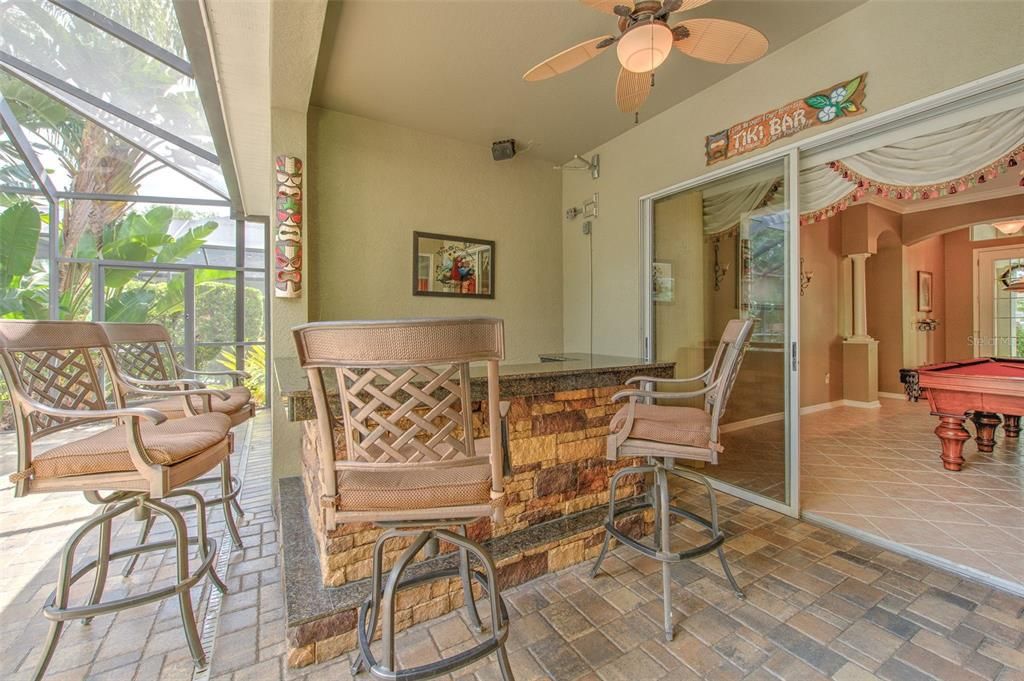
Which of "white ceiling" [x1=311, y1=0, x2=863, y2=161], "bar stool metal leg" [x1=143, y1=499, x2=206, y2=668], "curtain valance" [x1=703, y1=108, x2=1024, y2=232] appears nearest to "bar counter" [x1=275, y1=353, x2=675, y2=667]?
"bar stool metal leg" [x1=143, y1=499, x2=206, y2=668]

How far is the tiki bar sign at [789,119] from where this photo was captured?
2.45 meters

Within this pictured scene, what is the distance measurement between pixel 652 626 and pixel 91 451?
2.07m

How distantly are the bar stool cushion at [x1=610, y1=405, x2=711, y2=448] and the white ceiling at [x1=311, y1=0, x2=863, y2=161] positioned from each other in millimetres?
2306

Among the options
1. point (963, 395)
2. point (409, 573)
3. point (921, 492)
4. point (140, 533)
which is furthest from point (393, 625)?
point (963, 395)

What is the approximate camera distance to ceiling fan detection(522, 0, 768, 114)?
1.92m

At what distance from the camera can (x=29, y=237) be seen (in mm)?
4703

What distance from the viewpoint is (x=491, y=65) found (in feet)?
9.82

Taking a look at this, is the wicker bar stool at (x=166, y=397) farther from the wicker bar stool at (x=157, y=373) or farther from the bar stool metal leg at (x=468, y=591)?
the bar stool metal leg at (x=468, y=591)

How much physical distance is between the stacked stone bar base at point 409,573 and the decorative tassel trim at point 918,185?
2295mm

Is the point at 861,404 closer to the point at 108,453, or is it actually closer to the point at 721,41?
the point at 721,41

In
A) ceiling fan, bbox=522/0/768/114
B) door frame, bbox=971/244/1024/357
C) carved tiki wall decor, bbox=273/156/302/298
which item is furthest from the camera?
door frame, bbox=971/244/1024/357

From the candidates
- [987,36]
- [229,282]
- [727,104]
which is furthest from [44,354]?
[229,282]

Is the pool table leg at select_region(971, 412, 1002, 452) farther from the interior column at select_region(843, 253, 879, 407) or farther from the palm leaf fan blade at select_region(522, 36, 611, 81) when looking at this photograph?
the palm leaf fan blade at select_region(522, 36, 611, 81)

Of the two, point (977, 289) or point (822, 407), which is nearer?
point (822, 407)
